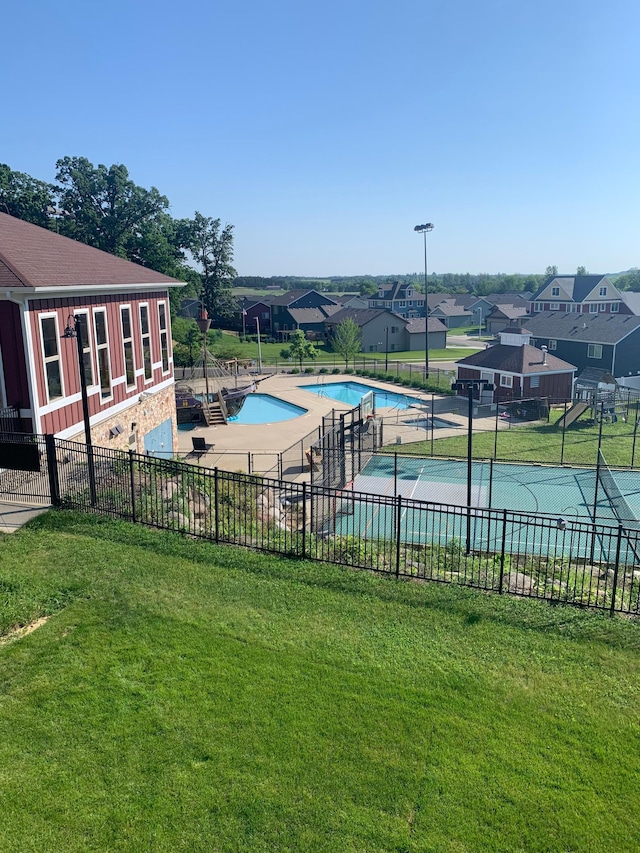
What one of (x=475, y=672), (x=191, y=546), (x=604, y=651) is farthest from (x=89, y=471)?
(x=604, y=651)

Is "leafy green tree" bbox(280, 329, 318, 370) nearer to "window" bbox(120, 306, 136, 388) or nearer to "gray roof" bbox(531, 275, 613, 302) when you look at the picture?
"gray roof" bbox(531, 275, 613, 302)

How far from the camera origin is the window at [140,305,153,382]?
71.3 feet

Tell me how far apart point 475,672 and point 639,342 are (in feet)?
141

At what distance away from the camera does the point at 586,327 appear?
47.1m

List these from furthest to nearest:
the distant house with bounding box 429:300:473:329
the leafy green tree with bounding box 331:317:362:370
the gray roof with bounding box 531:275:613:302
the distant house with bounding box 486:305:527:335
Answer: the distant house with bounding box 429:300:473:329
the distant house with bounding box 486:305:527:335
the gray roof with bounding box 531:275:613:302
the leafy green tree with bounding box 331:317:362:370

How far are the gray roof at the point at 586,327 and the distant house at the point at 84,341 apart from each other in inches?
1303

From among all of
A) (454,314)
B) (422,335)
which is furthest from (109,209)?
(454,314)

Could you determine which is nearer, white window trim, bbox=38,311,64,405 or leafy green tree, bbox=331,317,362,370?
white window trim, bbox=38,311,64,405

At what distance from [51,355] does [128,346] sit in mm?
5460

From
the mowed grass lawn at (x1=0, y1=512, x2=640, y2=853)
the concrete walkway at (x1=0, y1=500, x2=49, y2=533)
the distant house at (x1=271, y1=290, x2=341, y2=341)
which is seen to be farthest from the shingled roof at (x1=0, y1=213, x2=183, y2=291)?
the distant house at (x1=271, y1=290, x2=341, y2=341)

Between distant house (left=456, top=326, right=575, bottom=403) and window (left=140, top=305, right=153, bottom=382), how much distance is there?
22578mm

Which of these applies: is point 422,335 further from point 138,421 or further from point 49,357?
point 49,357

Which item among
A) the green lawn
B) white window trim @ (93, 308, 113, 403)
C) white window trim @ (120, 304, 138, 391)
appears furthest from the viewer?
the green lawn

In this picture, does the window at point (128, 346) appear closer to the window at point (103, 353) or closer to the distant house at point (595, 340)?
the window at point (103, 353)
